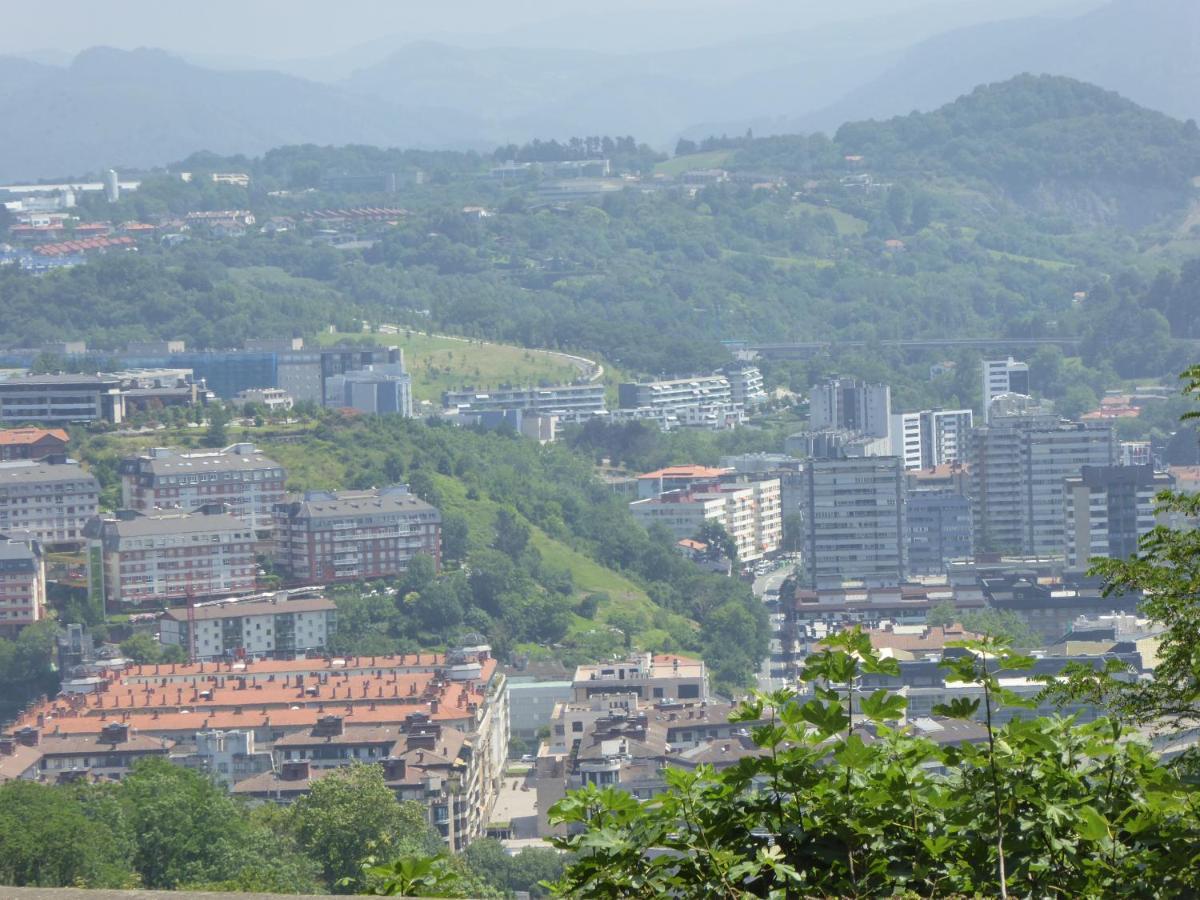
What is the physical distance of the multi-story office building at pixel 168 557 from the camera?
31516 millimetres

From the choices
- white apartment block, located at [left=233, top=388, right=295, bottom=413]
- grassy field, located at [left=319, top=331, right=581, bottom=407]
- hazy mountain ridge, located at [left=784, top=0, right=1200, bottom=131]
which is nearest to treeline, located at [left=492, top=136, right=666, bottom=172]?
grassy field, located at [left=319, top=331, right=581, bottom=407]

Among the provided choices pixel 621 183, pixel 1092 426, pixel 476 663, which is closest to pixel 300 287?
pixel 621 183

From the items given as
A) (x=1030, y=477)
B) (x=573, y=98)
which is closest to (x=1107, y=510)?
(x=1030, y=477)

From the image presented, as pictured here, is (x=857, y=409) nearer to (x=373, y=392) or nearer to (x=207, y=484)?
(x=373, y=392)

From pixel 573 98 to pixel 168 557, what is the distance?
168 meters

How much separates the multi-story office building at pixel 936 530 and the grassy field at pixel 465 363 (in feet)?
46.2

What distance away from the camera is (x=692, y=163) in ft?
275

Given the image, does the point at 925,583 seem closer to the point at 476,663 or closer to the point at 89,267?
the point at 476,663

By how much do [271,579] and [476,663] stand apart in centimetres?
735

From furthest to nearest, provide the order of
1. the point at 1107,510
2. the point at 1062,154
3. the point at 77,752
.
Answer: the point at 1062,154, the point at 1107,510, the point at 77,752

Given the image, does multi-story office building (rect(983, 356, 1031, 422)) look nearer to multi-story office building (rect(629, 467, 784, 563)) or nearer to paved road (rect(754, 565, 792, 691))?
multi-story office building (rect(629, 467, 784, 563))

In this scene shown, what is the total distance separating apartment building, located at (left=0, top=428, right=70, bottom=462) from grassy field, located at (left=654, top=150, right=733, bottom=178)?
45.5 meters

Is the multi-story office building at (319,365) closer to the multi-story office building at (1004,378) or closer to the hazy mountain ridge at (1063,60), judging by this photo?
the multi-story office building at (1004,378)

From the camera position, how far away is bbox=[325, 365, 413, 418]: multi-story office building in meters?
46.0
